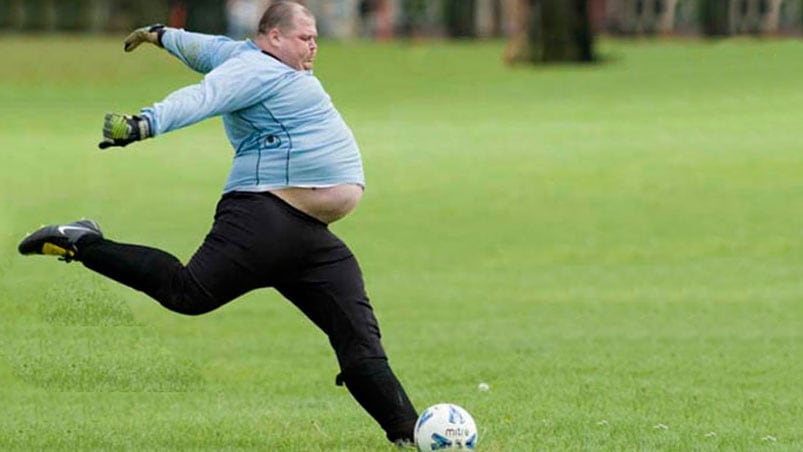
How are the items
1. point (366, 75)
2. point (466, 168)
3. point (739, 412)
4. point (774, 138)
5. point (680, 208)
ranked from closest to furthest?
point (739, 412), point (680, 208), point (466, 168), point (774, 138), point (366, 75)

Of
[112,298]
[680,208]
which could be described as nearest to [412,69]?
[680,208]

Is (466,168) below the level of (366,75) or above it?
above

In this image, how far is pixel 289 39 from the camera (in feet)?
28.8

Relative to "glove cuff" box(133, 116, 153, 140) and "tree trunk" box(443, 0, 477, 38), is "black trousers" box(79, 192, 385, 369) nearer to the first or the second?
"glove cuff" box(133, 116, 153, 140)

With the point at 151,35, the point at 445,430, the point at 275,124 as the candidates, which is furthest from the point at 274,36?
the point at 445,430

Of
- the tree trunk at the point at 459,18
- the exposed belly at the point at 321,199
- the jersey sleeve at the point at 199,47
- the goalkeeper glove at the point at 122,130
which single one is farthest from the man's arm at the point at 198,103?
the tree trunk at the point at 459,18

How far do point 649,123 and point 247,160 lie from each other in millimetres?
27545

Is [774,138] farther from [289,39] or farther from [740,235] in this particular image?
[289,39]

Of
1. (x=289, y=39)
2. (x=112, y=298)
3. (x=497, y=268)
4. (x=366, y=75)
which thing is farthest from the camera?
(x=366, y=75)

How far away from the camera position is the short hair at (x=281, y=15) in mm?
8711

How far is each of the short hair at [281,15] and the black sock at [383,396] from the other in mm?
1524

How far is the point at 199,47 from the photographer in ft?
29.6

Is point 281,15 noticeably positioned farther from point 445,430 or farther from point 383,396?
point 445,430

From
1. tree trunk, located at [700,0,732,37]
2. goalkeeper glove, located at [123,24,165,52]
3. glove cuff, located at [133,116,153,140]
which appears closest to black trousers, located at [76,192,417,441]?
glove cuff, located at [133,116,153,140]
